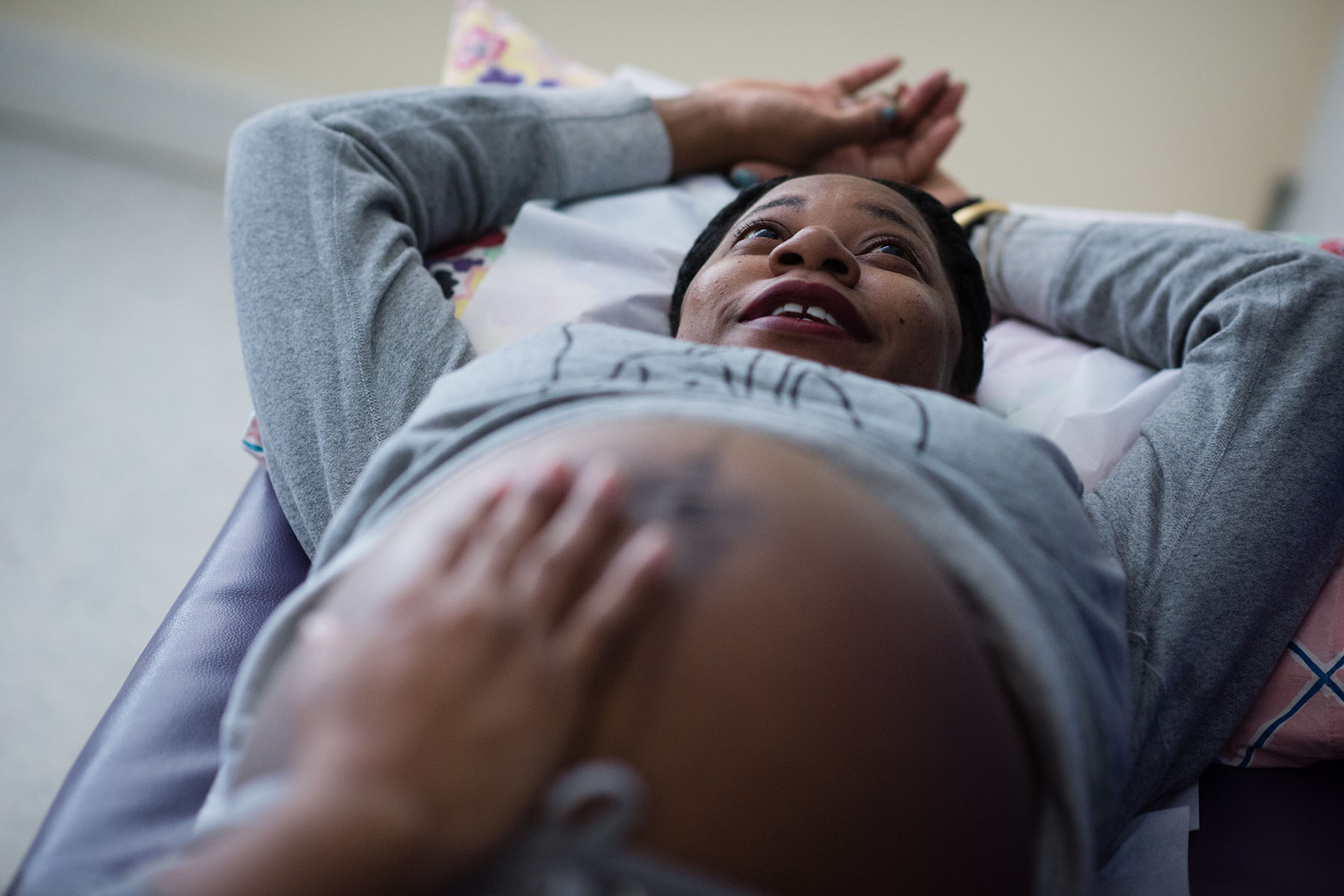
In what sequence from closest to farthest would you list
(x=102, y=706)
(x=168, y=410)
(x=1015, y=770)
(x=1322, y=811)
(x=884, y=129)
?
(x=1015, y=770)
(x=1322, y=811)
(x=102, y=706)
(x=884, y=129)
(x=168, y=410)

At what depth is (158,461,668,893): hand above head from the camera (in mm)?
373

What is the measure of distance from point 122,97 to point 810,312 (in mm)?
2342

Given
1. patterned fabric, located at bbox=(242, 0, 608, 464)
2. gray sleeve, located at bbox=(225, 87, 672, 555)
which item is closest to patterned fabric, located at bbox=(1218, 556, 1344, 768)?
gray sleeve, located at bbox=(225, 87, 672, 555)

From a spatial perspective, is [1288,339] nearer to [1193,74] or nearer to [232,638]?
[232,638]

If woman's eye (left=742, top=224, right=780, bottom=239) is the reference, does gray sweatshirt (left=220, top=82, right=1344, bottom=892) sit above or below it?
below

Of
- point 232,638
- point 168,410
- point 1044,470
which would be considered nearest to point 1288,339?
point 1044,470

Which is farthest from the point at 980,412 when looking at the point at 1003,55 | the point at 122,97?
the point at 122,97

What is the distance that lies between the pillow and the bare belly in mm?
433

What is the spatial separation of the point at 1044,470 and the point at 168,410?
166 cm

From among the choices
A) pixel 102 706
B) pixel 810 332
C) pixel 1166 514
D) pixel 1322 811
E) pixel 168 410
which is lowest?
pixel 102 706

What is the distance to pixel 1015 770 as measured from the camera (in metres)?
0.49

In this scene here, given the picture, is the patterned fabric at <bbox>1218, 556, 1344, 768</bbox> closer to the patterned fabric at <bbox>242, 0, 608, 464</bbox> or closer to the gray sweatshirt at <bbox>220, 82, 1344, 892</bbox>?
the gray sweatshirt at <bbox>220, 82, 1344, 892</bbox>

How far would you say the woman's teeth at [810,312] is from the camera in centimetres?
81

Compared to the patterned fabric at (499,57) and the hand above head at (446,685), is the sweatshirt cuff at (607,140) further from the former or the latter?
the hand above head at (446,685)
